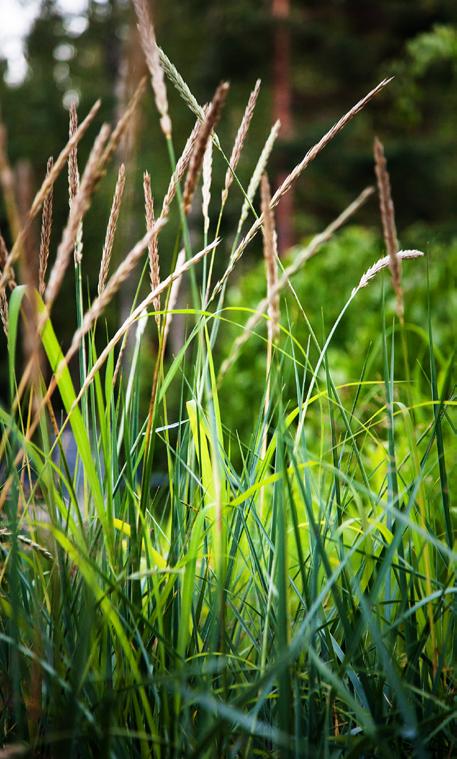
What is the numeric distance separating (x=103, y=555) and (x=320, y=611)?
1.03 feet

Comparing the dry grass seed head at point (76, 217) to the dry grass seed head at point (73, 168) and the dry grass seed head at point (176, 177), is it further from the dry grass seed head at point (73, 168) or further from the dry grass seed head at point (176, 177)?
the dry grass seed head at point (73, 168)

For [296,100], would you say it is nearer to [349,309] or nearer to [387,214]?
[349,309]

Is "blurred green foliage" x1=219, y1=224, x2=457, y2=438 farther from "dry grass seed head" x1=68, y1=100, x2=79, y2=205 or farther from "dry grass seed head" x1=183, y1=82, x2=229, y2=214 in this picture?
"dry grass seed head" x1=183, y1=82, x2=229, y2=214

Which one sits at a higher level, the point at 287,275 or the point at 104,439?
the point at 287,275

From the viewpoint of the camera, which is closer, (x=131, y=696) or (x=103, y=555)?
(x=131, y=696)

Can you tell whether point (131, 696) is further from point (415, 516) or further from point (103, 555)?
point (415, 516)

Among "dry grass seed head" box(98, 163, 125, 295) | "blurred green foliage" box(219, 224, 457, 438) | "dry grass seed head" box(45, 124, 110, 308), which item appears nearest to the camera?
"dry grass seed head" box(45, 124, 110, 308)

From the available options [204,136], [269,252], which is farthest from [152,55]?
[269,252]

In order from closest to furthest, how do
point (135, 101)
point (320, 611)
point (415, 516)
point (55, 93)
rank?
point (135, 101)
point (320, 611)
point (415, 516)
point (55, 93)

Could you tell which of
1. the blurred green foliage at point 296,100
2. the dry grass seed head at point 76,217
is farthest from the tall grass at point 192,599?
the blurred green foliage at point 296,100

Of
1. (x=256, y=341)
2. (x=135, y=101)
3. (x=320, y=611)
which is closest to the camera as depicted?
(x=135, y=101)

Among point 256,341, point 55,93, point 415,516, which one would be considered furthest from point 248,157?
point 415,516

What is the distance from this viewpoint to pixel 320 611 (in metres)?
0.96

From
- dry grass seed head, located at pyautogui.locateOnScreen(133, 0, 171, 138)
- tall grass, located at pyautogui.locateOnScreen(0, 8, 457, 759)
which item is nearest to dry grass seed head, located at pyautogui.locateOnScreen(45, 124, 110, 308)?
tall grass, located at pyautogui.locateOnScreen(0, 8, 457, 759)
